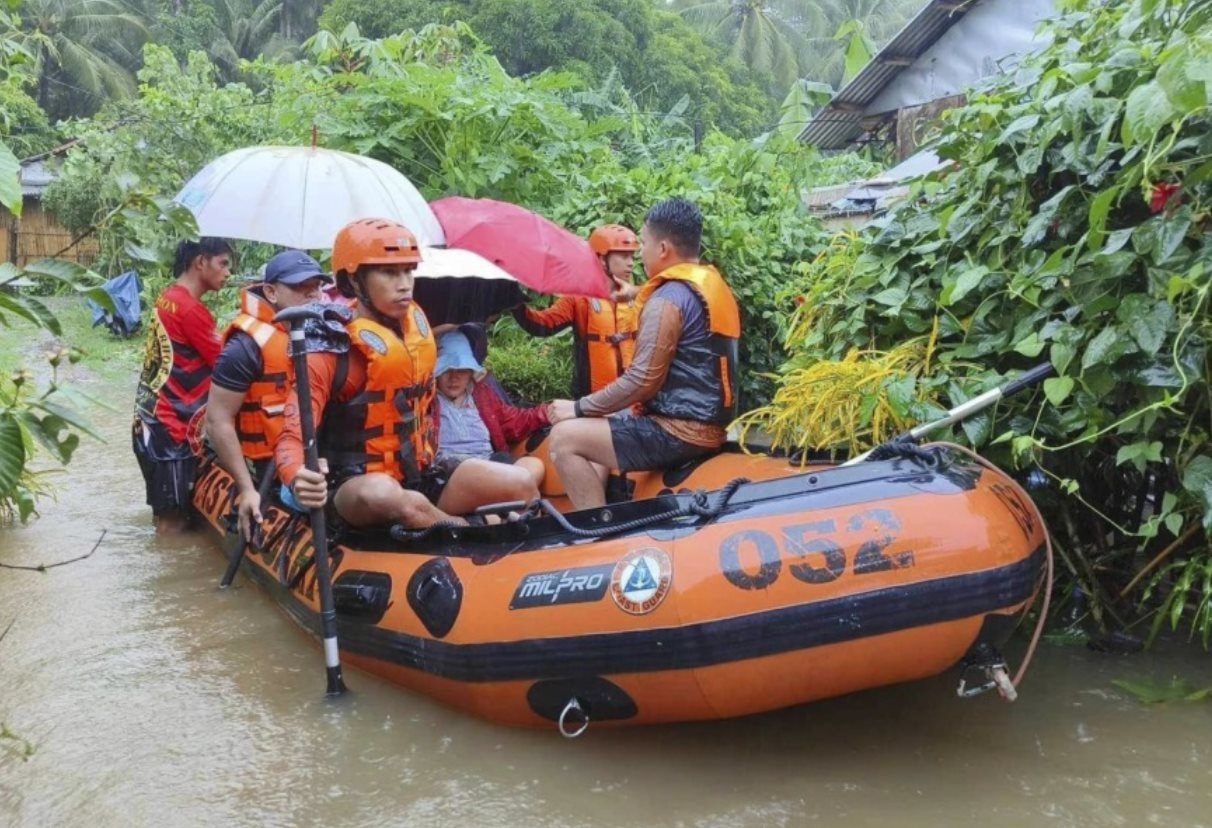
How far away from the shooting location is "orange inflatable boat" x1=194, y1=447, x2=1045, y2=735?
3.02 metres

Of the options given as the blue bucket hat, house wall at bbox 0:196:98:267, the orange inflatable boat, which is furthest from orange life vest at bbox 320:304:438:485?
house wall at bbox 0:196:98:267

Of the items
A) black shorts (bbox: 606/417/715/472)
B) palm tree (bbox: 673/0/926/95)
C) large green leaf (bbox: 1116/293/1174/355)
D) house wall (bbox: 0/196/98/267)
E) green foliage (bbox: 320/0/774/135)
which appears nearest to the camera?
large green leaf (bbox: 1116/293/1174/355)

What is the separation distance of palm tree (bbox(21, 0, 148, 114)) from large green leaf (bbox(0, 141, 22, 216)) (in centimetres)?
2854

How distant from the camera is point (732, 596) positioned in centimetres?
308

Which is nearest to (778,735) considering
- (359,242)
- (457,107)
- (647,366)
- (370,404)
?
(647,366)

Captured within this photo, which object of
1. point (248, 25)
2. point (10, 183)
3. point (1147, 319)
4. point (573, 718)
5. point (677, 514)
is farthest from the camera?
point (248, 25)

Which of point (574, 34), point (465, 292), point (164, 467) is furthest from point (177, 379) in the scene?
point (574, 34)

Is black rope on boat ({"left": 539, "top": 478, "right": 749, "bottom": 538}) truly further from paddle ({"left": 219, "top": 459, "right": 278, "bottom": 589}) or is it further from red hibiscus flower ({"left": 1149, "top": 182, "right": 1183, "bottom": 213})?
paddle ({"left": 219, "top": 459, "right": 278, "bottom": 589})

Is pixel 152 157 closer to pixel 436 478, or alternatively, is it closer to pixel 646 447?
pixel 436 478

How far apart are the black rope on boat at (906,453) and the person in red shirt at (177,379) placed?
11.9ft

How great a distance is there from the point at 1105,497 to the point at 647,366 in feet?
5.90

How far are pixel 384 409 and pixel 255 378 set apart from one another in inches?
48.3

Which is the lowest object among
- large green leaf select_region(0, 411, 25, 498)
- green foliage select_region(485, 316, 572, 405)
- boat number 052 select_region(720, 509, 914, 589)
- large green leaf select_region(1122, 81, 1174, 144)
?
green foliage select_region(485, 316, 572, 405)

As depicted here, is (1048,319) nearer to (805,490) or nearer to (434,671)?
(805,490)
